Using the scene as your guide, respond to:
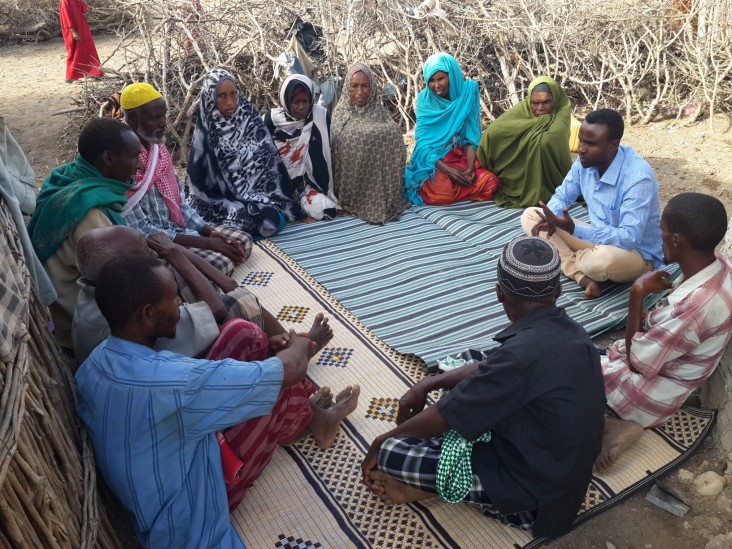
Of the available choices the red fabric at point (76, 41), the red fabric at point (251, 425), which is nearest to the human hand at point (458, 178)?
the red fabric at point (251, 425)

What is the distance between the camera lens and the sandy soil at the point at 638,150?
2.44 m

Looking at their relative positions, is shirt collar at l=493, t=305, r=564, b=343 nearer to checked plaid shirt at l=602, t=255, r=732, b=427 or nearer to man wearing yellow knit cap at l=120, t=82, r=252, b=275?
checked plaid shirt at l=602, t=255, r=732, b=427

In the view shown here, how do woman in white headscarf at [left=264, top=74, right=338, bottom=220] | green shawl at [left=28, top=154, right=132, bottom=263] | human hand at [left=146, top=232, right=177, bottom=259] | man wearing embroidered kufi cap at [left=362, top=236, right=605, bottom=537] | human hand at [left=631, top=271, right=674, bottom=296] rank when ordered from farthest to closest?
woman in white headscarf at [left=264, top=74, right=338, bottom=220]
human hand at [left=146, top=232, right=177, bottom=259]
green shawl at [left=28, top=154, right=132, bottom=263]
human hand at [left=631, top=271, right=674, bottom=296]
man wearing embroidered kufi cap at [left=362, top=236, right=605, bottom=537]

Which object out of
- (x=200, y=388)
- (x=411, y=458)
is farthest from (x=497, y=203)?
(x=200, y=388)

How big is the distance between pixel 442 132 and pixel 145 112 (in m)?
2.78

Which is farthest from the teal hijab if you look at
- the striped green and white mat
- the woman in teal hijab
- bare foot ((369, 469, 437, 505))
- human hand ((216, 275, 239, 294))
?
bare foot ((369, 469, 437, 505))

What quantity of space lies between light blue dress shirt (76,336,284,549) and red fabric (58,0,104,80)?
8.28 metres

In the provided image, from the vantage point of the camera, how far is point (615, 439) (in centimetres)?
265

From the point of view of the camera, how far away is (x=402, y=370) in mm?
3320

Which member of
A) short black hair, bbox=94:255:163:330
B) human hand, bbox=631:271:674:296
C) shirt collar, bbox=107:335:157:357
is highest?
short black hair, bbox=94:255:163:330

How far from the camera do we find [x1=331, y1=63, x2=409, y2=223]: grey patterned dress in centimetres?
519

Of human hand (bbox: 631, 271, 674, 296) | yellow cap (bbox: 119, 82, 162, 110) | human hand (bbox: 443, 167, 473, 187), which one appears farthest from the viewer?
human hand (bbox: 443, 167, 473, 187)

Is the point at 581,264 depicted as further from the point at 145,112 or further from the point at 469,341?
the point at 145,112

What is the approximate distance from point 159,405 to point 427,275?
8.47 feet
